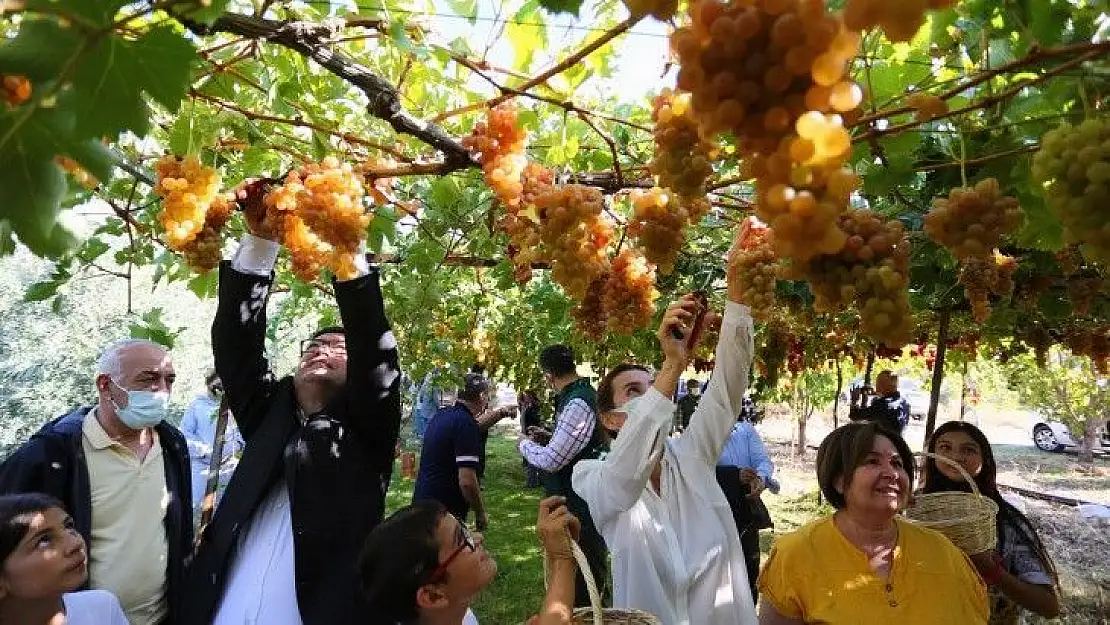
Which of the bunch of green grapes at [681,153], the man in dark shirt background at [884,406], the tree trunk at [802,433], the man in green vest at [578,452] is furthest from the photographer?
the tree trunk at [802,433]

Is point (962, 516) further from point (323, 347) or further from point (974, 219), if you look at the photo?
point (323, 347)

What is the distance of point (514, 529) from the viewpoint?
8.52 m

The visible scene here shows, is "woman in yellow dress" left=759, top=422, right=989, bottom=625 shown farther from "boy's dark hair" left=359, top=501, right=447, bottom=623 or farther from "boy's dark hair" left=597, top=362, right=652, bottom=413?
"boy's dark hair" left=359, top=501, right=447, bottom=623

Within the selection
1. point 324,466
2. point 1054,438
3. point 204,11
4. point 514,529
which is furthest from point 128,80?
point 1054,438

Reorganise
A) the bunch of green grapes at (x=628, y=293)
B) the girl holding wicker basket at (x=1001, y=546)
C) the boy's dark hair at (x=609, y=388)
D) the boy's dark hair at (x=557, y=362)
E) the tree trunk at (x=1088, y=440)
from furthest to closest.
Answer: the tree trunk at (x=1088, y=440) → the boy's dark hair at (x=557, y=362) → the boy's dark hair at (x=609, y=388) → the girl holding wicker basket at (x=1001, y=546) → the bunch of green grapes at (x=628, y=293)

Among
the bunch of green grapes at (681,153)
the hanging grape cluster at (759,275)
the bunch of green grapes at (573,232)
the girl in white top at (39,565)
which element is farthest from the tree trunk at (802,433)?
the bunch of green grapes at (681,153)

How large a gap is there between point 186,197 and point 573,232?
1.11 m

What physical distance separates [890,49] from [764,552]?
6.45m

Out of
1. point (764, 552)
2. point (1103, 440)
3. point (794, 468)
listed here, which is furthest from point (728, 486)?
point (1103, 440)

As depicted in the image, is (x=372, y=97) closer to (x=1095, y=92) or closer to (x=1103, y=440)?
(x=1095, y=92)

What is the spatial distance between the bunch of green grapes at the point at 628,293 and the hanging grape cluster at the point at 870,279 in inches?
51.6

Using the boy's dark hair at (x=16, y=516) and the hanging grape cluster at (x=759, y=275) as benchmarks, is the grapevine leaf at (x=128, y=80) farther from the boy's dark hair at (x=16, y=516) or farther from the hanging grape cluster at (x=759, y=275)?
the boy's dark hair at (x=16, y=516)

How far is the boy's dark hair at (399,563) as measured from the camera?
73.0 inches

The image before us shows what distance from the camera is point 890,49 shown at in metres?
2.10
